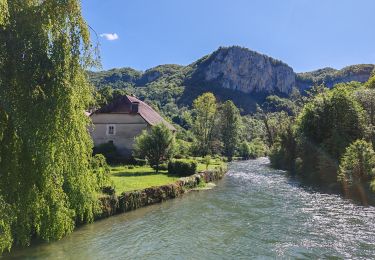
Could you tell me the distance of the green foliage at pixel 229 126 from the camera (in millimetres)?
94625

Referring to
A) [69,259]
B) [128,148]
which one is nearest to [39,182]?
[69,259]

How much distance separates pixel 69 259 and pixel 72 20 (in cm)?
1050

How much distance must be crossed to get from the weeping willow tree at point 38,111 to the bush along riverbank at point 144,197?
Answer: 44.0 ft

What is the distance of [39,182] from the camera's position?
10.7 m

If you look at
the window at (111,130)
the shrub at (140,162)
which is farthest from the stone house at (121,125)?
the shrub at (140,162)

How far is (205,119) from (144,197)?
59.3 m

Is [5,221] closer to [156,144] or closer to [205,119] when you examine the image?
[156,144]

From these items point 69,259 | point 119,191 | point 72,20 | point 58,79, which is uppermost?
point 72,20

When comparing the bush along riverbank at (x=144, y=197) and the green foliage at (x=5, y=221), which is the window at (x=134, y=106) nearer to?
the bush along riverbank at (x=144, y=197)

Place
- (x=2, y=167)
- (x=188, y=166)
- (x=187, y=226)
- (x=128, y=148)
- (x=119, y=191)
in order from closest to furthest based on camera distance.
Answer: (x=2, y=167), (x=187, y=226), (x=119, y=191), (x=188, y=166), (x=128, y=148)

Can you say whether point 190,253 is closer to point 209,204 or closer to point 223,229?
point 223,229

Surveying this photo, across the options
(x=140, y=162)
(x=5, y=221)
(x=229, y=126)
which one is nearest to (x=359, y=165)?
(x=140, y=162)

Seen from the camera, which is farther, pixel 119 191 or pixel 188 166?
pixel 188 166

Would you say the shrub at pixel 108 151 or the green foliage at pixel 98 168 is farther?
the shrub at pixel 108 151
